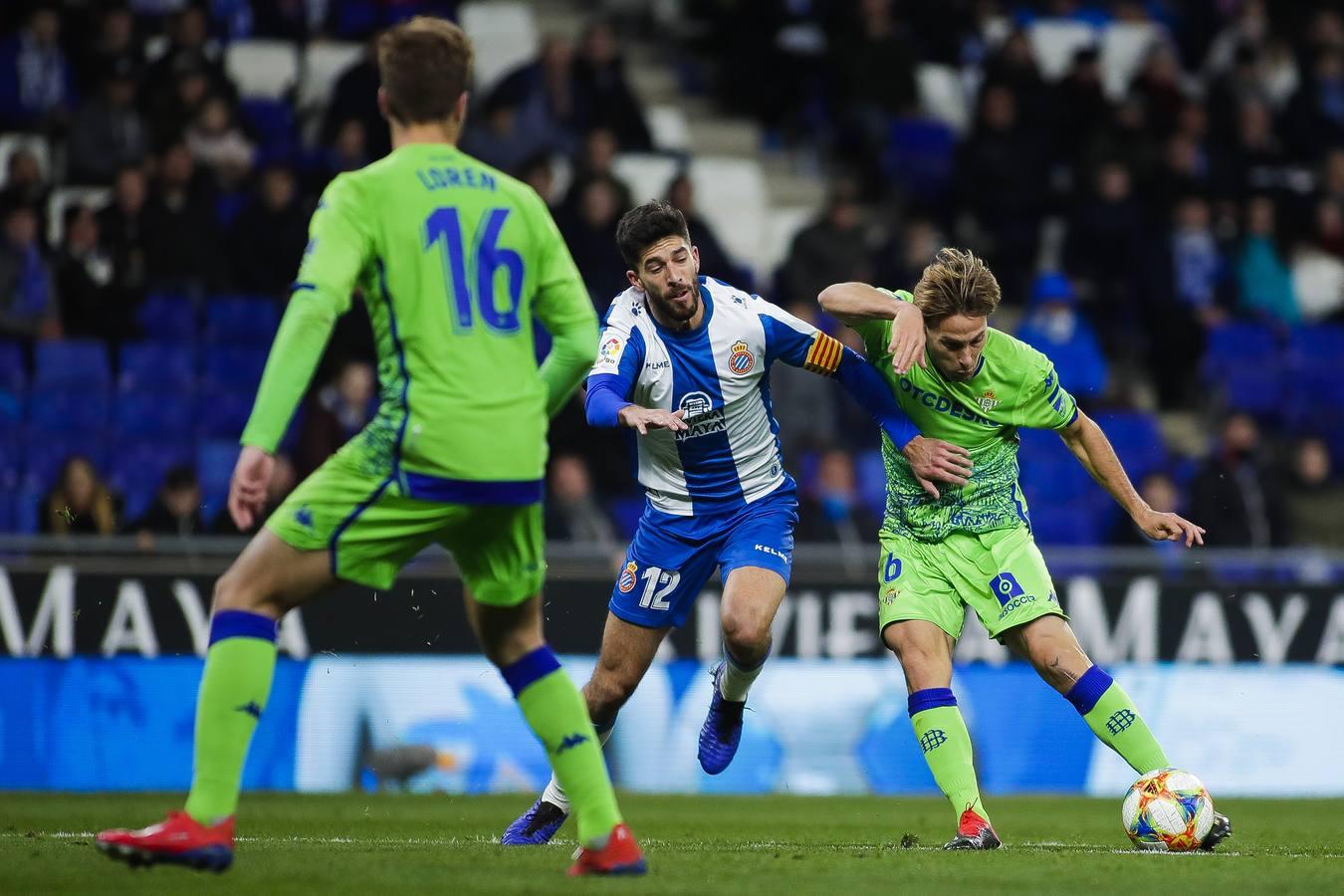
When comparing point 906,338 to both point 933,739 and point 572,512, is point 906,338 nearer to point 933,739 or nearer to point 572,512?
point 933,739

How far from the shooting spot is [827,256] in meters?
14.6

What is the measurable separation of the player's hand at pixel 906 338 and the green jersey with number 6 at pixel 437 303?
181 centimetres

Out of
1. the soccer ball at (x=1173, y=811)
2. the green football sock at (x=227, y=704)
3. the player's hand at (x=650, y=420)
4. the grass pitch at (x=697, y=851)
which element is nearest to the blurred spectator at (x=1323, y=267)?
the grass pitch at (x=697, y=851)

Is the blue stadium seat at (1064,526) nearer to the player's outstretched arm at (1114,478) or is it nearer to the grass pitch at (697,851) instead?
the grass pitch at (697,851)

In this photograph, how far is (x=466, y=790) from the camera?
1109 cm

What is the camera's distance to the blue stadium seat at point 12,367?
12.5 meters

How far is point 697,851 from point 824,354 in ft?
6.46

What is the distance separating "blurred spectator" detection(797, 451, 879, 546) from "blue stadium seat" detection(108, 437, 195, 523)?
159 inches

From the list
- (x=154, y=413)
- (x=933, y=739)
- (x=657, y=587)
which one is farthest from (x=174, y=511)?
(x=933, y=739)

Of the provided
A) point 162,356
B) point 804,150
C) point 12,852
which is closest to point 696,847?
point 12,852

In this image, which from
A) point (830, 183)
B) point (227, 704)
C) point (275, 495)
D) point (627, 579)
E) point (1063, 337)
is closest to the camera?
point (227, 704)

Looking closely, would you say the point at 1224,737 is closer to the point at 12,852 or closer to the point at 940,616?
the point at 940,616

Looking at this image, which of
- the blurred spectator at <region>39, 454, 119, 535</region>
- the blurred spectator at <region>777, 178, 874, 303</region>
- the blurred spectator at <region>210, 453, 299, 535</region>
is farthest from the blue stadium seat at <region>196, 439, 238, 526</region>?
the blurred spectator at <region>777, 178, 874, 303</region>

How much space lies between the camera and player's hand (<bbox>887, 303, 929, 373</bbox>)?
6.75 meters
